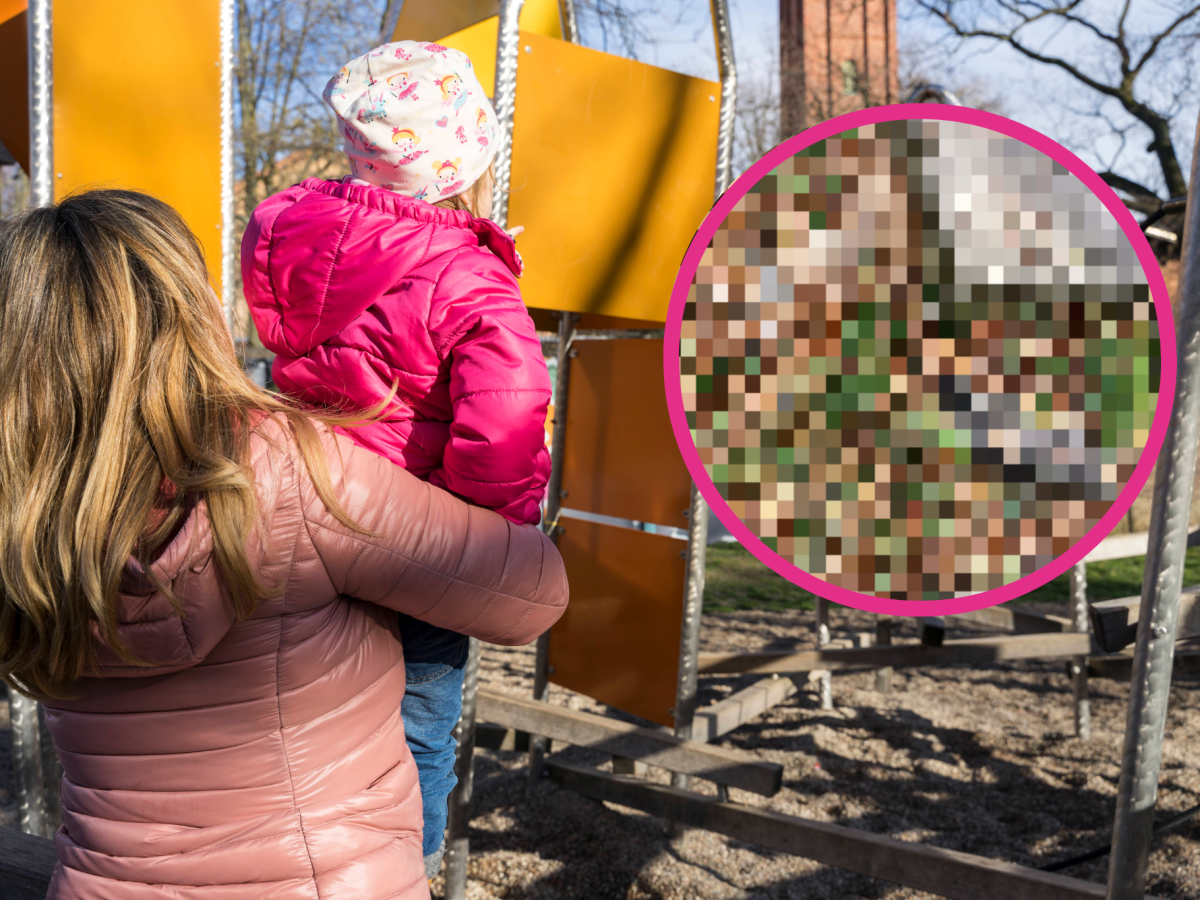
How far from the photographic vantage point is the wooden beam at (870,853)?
2.12m

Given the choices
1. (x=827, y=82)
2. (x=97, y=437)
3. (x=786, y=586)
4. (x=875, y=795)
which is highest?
(x=827, y=82)

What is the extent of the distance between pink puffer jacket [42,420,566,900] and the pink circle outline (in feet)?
1.84

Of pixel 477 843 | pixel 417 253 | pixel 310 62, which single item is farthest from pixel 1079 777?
pixel 310 62

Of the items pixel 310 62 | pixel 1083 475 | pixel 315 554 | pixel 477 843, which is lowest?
pixel 477 843

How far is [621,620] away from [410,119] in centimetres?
248

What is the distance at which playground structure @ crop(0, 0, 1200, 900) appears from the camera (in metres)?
1.82

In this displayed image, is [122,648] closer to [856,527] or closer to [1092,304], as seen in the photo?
[856,527]

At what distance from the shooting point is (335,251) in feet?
4.30

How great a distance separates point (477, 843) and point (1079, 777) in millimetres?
2660

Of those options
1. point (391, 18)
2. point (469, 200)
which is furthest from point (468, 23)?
point (469, 200)

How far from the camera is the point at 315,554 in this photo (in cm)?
106

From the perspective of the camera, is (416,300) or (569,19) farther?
(569,19)

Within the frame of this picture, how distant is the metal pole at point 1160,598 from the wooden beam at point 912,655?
217 cm

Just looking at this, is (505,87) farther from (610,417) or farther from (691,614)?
(691,614)
